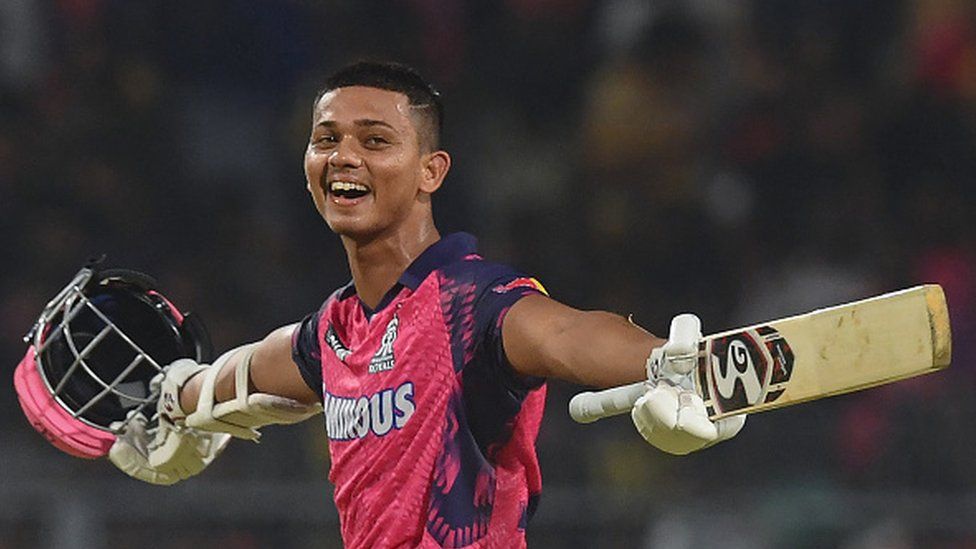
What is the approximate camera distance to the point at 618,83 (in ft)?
25.2

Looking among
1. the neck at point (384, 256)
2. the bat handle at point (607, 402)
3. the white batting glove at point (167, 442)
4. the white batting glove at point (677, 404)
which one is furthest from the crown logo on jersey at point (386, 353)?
the white batting glove at point (167, 442)

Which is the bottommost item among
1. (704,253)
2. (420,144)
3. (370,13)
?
(704,253)

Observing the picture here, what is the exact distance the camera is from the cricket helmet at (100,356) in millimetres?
4090

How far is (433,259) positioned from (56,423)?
48.1 inches

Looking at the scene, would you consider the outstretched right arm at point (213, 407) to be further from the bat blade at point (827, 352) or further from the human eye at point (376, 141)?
the bat blade at point (827, 352)

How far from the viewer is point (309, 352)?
146 inches

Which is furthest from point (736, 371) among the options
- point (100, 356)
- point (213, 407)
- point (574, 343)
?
point (100, 356)

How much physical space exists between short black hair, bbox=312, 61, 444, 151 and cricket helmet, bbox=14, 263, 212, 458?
0.94 m

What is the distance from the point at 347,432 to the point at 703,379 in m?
0.89

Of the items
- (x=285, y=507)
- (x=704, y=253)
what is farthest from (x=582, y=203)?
(x=285, y=507)

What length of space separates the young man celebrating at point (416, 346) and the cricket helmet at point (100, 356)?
0.69m

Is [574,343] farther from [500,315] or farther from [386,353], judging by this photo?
[386,353]

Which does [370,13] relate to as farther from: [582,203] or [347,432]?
[347,432]

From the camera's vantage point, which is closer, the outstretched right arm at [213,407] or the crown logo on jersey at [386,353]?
the crown logo on jersey at [386,353]
